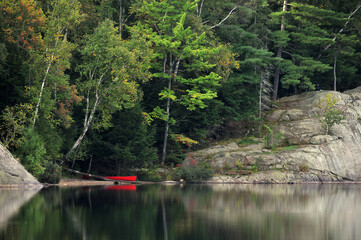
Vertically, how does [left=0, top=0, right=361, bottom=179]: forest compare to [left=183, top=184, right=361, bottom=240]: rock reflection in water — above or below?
above

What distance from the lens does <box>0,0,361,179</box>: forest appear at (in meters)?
34.7

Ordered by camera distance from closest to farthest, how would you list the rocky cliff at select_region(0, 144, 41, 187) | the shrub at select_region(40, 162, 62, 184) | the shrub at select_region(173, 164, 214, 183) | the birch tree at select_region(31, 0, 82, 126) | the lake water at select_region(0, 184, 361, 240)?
1. the lake water at select_region(0, 184, 361, 240)
2. the rocky cliff at select_region(0, 144, 41, 187)
3. the shrub at select_region(40, 162, 62, 184)
4. the birch tree at select_region(31, 0, 82, 126)
5. the shrub at select_region(173, 164, 214, 183)

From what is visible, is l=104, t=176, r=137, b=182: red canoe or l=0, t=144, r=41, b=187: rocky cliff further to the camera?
l=104, t=176, r=137, b=182: red canoe

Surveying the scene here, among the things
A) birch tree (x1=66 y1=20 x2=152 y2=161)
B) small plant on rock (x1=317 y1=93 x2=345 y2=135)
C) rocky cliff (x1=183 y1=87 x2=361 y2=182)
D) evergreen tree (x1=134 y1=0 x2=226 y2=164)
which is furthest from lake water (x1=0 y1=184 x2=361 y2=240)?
small plant on rock (x1=317 y1=93 x2=345 y2=135)

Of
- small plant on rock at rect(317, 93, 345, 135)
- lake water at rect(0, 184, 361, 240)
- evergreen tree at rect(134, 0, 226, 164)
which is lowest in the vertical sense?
lake water at rect(0, 184, 361, 240)

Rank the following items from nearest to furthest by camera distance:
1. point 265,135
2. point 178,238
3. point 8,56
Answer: point 178,238, point 8,56, point 265,135

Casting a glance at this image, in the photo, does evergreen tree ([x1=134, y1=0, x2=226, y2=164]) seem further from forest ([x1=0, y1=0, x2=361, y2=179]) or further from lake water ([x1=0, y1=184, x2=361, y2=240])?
lake water ([x1=0, y1=184, x2=361, y2=240])

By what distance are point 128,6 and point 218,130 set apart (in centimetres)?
1505

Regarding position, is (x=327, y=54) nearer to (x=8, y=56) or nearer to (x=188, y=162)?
(x=188, y=162)

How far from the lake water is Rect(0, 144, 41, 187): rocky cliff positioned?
3.30 metres

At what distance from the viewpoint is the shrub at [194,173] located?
41.2m

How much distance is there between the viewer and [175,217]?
18.8 meters

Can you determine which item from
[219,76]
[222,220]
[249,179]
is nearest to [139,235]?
[222,220]

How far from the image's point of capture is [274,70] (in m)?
58.9
